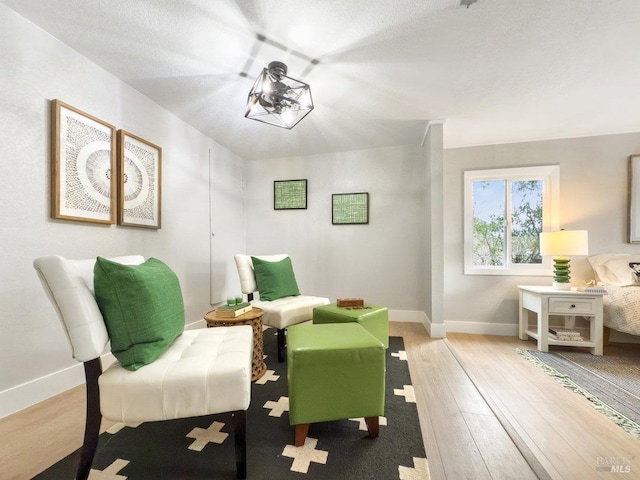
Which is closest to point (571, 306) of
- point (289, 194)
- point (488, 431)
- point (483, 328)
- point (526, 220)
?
point (483, 328)

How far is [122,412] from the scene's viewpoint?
40.1 inches

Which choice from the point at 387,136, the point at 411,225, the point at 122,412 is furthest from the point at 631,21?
the point at 122,412

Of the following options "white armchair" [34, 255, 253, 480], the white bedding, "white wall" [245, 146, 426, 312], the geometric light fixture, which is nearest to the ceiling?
the geometric light fixture

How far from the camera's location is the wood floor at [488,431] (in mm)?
1156

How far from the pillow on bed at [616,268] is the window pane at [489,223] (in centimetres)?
82

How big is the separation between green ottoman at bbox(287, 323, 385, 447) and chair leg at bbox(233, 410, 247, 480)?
249 mm

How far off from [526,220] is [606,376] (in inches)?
66.3

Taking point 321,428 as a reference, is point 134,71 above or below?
above

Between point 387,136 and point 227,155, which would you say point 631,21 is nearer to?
point 387,136

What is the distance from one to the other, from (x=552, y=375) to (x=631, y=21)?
2.33m

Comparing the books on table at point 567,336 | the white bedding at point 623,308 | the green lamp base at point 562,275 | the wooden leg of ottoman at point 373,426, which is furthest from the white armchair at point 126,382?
the white bedding at point 623,308

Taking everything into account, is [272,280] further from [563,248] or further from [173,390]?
[563,248]

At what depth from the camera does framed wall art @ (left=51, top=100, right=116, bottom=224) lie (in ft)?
5.49

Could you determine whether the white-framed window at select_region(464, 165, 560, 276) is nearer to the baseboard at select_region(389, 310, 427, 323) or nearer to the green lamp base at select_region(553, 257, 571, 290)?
the green lamp base at select_region(553, 257, 571, 290)
